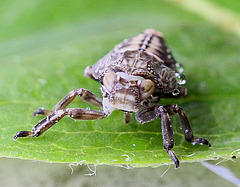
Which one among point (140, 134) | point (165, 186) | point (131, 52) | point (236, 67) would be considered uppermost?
point (131, 52)

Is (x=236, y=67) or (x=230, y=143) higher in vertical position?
(x=236, y=67)

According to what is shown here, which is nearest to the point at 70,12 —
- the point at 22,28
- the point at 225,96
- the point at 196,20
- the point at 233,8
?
the point at 22,28

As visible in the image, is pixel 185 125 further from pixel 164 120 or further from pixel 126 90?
pixel 126 90

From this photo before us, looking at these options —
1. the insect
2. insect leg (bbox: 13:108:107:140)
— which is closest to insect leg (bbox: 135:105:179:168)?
the insect

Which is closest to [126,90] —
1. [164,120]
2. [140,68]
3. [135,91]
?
[135,91]

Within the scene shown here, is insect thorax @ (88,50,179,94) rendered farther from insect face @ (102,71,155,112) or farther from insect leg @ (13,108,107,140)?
insect leg @ (13,108,107,140)

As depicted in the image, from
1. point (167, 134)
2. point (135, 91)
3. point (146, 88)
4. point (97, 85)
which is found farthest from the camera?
point (97, 85)

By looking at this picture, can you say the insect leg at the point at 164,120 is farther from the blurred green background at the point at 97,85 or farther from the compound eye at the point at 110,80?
the compound eye at the point at 110,80

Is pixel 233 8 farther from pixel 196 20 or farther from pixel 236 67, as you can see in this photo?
pixel 236 67
